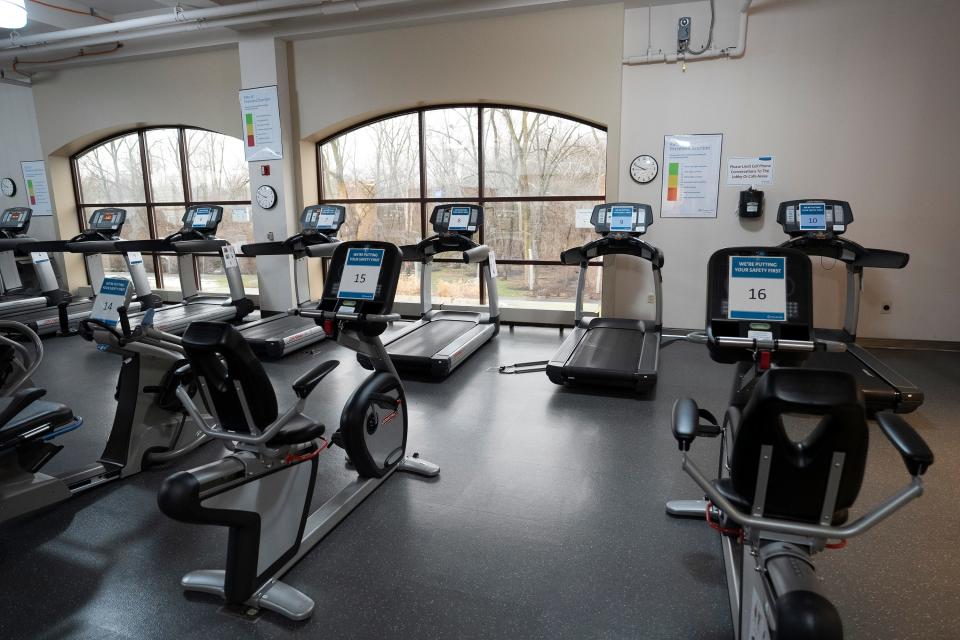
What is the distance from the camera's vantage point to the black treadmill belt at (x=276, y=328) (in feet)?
17.4

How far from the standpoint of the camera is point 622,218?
16.5ft

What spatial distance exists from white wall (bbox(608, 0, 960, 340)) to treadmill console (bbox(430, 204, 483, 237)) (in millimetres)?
1755

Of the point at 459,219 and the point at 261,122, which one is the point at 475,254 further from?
the point at 261,122

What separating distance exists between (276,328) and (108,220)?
2912 millimetres

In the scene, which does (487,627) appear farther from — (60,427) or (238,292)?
(238,292)

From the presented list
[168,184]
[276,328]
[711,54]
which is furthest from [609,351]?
[168,184]

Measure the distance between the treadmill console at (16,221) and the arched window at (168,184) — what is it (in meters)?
1.07

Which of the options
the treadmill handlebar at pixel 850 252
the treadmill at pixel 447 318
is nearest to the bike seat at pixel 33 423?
the treadmill at pixel 447 318

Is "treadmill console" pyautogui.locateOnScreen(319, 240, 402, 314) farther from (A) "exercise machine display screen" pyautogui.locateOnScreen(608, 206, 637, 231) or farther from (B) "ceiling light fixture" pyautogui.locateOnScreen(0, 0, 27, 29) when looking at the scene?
(B) "ceiling light fixture" pyautogui.locateOnScreen(0, 0, 27, 29)

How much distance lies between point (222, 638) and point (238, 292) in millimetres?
4941

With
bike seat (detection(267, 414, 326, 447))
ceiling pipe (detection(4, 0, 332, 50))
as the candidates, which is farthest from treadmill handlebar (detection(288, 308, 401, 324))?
ceiling pipe (detection(4, 0, 332, 50))

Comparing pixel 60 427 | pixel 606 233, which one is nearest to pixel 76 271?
pixel 60 427

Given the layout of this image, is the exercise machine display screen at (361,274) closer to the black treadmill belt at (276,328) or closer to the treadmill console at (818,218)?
the black treadmill belt at (276,328)

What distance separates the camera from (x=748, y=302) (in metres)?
2.66
